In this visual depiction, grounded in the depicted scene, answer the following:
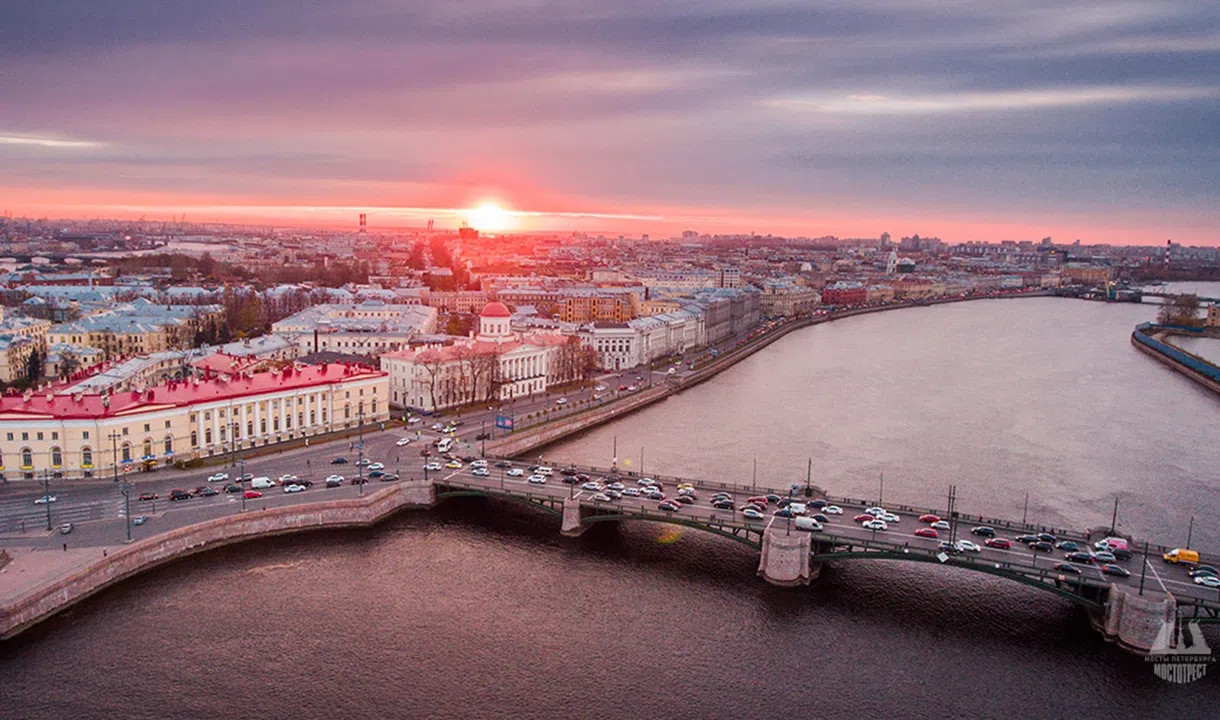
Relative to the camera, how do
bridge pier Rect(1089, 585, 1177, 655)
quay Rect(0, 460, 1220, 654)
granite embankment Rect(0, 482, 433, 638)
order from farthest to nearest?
quay Rect(0, 460, 1220, 654), bridge pier Rect(1089, 585, 1177, 655), granite embankment Rect(0, 482, 433, 638)

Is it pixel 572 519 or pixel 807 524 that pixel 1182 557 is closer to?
pixel 807 524

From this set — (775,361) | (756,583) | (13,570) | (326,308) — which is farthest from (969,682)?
(326,308)

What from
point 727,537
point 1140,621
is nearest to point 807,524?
point 727,537

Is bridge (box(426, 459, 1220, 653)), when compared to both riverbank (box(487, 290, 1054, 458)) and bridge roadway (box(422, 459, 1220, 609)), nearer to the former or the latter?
bridge roadway (box(422, 459, 1220, 609))

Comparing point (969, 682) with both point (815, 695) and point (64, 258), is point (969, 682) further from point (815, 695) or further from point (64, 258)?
point (64, 258)

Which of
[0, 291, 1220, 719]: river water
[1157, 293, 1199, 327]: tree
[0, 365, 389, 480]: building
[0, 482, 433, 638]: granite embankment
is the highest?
[1157, 293, 1199, 327]: tree

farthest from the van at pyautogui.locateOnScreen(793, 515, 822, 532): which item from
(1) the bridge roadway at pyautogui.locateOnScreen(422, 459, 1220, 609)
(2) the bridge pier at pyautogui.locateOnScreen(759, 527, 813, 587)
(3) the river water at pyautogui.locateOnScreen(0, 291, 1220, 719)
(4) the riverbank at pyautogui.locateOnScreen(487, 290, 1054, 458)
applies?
(4) the riverbank at pyautogui.locateOnScreen(487, 290, 1054, 458)
